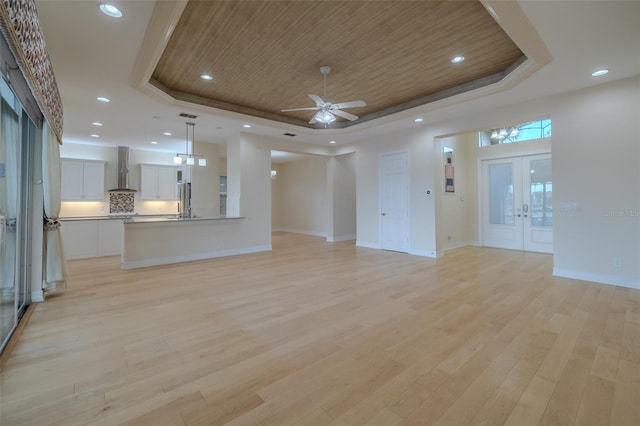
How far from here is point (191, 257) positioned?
5.97m

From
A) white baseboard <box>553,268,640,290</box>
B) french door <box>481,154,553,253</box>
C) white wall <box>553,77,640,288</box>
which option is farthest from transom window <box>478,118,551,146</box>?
white baseboard <box>553,268,640,290</box>

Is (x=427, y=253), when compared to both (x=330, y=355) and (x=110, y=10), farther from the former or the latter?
(x=110, y=10)

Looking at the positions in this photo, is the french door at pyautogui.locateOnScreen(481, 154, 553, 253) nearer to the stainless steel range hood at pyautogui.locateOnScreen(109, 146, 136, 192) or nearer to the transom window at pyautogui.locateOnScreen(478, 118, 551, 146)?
the transom window at pyautogui.locateOnScreen(478, 118, 551, 146)

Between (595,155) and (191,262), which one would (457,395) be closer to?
(595,155)

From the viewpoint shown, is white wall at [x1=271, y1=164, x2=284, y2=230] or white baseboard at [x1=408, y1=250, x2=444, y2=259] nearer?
white baseboard at [x1=408, y1=250, x2=444, y2=259]

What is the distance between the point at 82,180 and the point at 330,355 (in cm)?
842

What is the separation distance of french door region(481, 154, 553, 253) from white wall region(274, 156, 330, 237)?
494 cm

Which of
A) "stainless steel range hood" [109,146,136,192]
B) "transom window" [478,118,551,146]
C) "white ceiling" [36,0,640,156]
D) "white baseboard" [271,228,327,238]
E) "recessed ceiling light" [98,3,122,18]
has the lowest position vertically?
"white baseboard" [271,228,327,238]

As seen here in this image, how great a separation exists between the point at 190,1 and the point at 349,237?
7444 millimetres

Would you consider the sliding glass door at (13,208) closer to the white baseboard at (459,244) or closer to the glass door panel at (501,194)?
the white baseboard at (459,244)

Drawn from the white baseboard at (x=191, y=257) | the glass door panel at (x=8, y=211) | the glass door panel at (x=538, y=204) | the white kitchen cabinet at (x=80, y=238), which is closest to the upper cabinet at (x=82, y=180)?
the white kitchen cabinet at (x=80, y=238)

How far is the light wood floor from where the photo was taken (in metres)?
1.64

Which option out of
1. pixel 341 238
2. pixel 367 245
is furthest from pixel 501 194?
pixel 341 238

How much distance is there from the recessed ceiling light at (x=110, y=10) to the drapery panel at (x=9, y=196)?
45.6 inches
